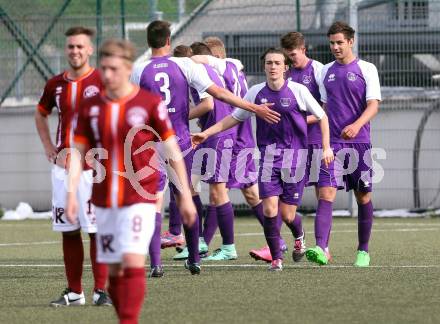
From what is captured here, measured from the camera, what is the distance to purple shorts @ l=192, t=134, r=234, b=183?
1227cm

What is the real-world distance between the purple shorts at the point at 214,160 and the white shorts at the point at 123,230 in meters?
5.19

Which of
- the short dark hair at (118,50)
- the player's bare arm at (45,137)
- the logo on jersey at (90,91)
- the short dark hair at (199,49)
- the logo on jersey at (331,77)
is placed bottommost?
the player's bare arm at (45,137)

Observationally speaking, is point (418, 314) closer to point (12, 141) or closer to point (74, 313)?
point (74, 313)

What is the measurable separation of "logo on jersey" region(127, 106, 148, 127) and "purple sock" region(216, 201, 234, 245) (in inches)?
206

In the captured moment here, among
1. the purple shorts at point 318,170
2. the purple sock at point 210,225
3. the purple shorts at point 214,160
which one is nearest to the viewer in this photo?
the purple shorts at point 318,170

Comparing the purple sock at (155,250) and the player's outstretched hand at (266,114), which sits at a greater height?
the player's outstretched hand at (266,114)

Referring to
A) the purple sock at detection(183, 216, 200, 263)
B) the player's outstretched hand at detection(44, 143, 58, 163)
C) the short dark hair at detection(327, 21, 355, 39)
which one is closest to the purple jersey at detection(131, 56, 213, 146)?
the purple sock at detection(183, 216, 200, 263)

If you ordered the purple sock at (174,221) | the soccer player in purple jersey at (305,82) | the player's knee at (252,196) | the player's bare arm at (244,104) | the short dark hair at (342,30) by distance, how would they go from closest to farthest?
the player's bare arm at (244,104), the short dark hair at (342,30), the soccer player in purple jersey at (305,82), the player's knee at (252,196), the purple sock at (174,221)

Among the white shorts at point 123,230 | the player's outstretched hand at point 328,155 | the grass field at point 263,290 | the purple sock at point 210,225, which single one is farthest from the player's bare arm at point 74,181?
the purple sock at point 210,225

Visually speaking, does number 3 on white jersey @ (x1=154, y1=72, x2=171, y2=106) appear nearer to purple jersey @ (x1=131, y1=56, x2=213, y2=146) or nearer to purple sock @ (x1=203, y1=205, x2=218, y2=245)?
purple jersey @ (x1=131, y1=56, x2=213, y2=146)

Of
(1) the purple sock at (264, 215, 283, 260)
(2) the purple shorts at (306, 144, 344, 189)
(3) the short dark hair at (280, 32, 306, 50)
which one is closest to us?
(1) the purple sock at (264, 215, 283, 260)

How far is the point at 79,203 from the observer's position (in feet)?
28.7

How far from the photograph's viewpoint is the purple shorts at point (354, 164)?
11078mm

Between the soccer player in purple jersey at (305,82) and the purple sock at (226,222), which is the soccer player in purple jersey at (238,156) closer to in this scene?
the purple sock at (226,222)
